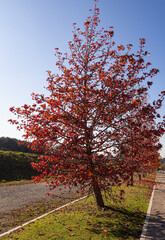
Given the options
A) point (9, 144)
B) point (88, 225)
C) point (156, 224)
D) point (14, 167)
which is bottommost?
point (156, 224)

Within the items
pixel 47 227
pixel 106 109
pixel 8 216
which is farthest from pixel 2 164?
pixel 106 109

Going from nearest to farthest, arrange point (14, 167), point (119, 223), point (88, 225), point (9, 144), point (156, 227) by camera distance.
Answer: point (88, 225) < point (156, 227) < point (119, 223) < point (14, 167) < point (9, 144)

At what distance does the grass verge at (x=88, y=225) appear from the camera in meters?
6.43

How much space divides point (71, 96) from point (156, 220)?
6736 mm

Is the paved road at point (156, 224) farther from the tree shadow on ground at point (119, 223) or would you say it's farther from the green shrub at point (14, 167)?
the green shrub at point (14, 167)

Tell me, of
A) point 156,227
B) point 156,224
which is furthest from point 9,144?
point 156,227

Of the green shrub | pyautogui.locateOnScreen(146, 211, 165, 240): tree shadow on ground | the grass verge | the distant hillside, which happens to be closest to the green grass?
the grass verge

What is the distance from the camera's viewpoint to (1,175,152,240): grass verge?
21.1ft

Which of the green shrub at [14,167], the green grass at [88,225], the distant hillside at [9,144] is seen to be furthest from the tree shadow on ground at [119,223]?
the distant hillside at [9,144]

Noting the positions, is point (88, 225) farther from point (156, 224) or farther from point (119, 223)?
point (156, 224)

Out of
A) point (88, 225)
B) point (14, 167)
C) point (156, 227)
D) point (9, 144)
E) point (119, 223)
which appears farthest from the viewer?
point (9, 144)

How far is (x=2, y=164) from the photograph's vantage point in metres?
22.2

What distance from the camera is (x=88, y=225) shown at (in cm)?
732

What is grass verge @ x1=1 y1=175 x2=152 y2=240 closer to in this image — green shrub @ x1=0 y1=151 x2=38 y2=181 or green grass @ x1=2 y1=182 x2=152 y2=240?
green grass @ x1=2 y1=182 x2=152 y2=240
